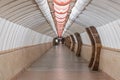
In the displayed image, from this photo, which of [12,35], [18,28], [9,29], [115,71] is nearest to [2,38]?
[9,29]

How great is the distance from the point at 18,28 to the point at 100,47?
16.7ft

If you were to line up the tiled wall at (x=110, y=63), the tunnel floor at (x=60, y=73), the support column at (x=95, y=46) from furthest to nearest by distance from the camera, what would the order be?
the support column at (x=95, y=46) → the tunnel floor at (x=60, y=73) → the tiled wall at (x=110, y=63)

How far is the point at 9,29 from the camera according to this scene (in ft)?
37.3

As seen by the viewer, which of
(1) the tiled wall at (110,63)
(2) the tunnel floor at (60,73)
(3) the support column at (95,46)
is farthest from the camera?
(3) the support column at (95,46)

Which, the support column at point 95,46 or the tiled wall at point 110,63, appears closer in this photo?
the tiled wall at point 110,63

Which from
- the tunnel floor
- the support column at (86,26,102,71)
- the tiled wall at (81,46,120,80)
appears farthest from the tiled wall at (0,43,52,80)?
the tiled wall at (81,46,120,80)

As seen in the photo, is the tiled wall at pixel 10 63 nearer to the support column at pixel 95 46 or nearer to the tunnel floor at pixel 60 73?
the tunnel floor at pixel 60 73

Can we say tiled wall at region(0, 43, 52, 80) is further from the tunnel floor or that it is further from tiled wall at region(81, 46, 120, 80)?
tiled wall at region(81, 46, 120, 80)

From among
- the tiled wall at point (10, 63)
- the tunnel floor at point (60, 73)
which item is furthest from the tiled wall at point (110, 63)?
the tiled wall at point (10, 63)

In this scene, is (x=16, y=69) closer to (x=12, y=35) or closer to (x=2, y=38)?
(x=12, y=35)

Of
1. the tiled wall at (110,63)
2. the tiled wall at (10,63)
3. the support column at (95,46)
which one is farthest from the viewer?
the support column at (95,46)

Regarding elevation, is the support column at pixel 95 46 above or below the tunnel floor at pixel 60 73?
above

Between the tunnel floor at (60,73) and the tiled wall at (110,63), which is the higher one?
the tiled wall at (110,63)

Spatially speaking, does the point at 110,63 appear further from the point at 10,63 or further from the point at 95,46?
the point at 10,63
